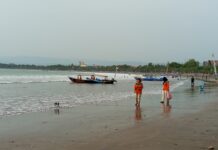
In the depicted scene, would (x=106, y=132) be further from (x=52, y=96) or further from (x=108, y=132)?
(x=52, y=96)

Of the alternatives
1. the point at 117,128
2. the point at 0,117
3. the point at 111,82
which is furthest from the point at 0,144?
the point at 111,82

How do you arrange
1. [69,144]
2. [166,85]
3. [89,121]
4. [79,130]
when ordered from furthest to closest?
[166,85] < [89,121] < [79,130] < [69,144]

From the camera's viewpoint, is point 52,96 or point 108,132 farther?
point 52,96

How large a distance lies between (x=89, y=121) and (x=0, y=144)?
5140 millimetres

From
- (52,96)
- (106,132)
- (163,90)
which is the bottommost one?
(52,96)

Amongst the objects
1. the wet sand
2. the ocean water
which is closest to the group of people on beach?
the ocean water

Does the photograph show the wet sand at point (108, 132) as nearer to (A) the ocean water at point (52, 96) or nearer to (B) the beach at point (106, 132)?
(B) the beach at point (106, 132)

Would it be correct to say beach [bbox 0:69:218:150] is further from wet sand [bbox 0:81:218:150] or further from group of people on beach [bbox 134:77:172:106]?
group of people on beach [bbox 134:77:172:106]

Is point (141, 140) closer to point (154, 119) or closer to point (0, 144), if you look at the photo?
point (0, 144)

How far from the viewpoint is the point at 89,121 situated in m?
15.0

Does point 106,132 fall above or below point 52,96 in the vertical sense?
above

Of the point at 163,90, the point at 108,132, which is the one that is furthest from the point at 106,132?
the point at 163,90

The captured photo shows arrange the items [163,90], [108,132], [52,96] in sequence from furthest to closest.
→ [52,96]
[163,90]
[108,132]

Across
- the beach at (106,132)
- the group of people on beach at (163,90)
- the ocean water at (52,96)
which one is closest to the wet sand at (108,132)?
the beach at (106,132)
